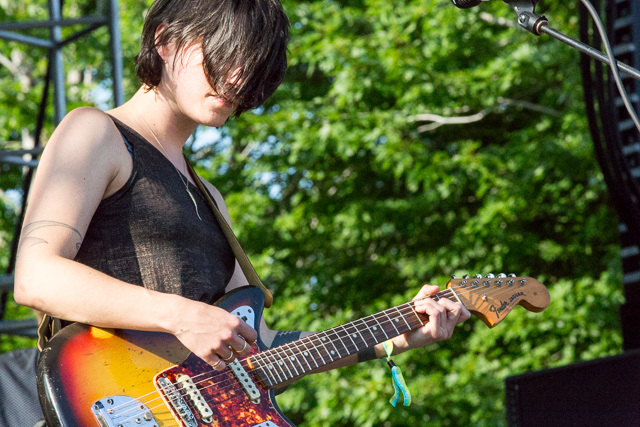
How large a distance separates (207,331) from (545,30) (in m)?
1.04

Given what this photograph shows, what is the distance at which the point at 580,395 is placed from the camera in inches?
111

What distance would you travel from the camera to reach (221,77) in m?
1.76

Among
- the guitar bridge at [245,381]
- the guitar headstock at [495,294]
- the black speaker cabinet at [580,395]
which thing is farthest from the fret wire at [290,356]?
the black speaker cabinet at [580,395]

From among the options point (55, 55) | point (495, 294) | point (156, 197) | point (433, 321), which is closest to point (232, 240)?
point (156, 197)

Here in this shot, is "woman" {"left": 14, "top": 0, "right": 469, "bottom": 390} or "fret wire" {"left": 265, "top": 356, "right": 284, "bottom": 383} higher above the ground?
"woman" {"left": 14, "top": 0, "right": 469, "bottom": 390}

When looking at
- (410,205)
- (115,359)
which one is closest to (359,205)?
(410,205)

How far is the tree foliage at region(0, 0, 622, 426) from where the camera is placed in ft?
22.9

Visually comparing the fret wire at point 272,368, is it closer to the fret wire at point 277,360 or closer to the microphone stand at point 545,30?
the fret wire at point 277,360

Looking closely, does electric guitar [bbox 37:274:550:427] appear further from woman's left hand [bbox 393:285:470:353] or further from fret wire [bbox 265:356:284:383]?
woman's left hand [bbox 393:285:470:353]

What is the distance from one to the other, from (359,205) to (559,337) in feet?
8.07

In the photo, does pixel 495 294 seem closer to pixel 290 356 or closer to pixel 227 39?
pixel 290 356

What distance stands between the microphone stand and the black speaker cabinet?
4.85ft

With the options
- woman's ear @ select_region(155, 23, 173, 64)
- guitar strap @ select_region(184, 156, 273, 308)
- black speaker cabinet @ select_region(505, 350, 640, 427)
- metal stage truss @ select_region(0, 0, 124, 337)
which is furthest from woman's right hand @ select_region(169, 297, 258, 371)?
metal stage truss @ select_region(0, 0, 124, 337)

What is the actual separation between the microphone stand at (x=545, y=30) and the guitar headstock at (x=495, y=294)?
83cm
